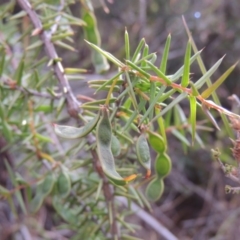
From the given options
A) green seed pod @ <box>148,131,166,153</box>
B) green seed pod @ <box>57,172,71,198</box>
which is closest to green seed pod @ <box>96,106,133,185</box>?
green seed pod @ <box>148,131,166,153</box>

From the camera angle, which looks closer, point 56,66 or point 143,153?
point 143,153

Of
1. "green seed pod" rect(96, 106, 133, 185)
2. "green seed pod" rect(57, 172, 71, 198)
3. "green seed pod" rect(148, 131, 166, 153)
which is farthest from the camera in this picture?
"green seed pod" rect(57, 172, 71, 198)

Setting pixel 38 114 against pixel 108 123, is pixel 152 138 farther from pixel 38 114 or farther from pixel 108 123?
pixel 38 114

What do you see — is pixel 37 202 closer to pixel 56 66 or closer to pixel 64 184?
pixel 64 184

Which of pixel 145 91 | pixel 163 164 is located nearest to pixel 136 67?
pixel 145 91

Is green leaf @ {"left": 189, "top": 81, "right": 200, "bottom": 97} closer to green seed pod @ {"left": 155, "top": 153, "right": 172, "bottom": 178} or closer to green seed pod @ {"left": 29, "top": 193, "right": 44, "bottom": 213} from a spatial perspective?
green seed pod @ {"left": 155, "top": 153, "right": 172, "bottom": 178}
